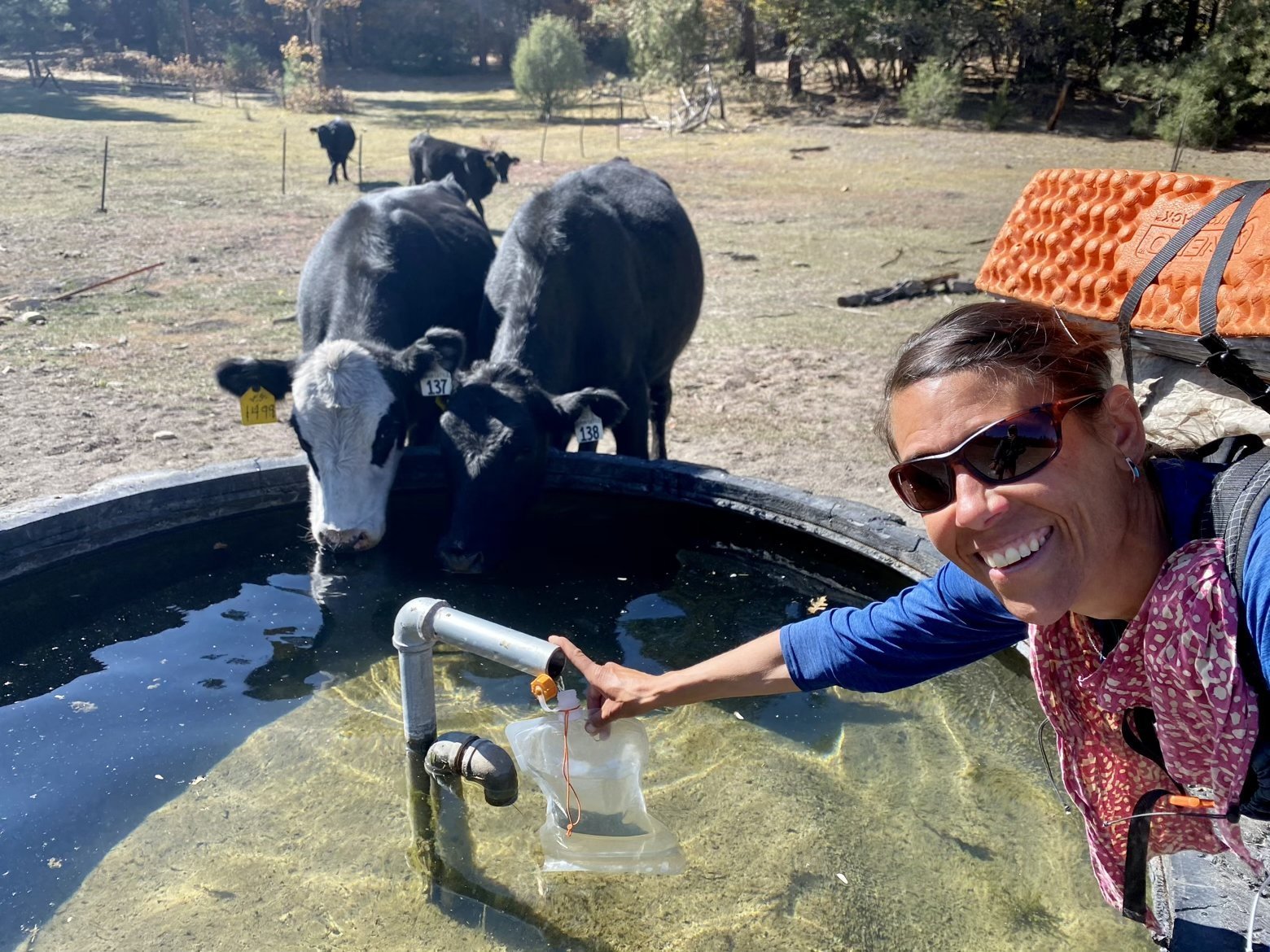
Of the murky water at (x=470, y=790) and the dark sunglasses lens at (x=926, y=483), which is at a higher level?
the dark sunglasses lens at (x=926, y=483)

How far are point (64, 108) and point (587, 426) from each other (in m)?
27.2

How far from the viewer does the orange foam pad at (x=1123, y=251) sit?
2213 millimetres

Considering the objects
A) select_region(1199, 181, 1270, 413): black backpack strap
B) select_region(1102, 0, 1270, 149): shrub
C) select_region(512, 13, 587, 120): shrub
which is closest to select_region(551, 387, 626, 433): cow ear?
select_region(1199, 181, 1270, 413): black backpack strap

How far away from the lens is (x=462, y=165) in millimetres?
16156

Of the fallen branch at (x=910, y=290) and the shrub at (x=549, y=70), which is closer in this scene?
the fallen branch at (x=910, y=290)

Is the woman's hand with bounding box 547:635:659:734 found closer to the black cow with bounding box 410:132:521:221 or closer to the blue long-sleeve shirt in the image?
the blue long-sleeve shirt

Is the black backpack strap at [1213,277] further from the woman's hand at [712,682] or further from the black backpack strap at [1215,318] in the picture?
the woman's hand at [712,682]

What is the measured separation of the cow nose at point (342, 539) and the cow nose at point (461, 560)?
0.34 m

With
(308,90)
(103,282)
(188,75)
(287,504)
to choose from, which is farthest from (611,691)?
(188,75)

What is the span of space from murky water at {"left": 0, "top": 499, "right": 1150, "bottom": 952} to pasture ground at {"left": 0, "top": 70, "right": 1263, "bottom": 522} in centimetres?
172

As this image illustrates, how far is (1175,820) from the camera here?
196 cm

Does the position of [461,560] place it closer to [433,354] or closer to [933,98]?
[433,354]

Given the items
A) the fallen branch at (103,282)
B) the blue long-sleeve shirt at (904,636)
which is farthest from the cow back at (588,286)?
the fallen branch at (103,282)

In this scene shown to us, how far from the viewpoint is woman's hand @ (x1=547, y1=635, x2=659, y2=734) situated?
Answer: 2.19m
